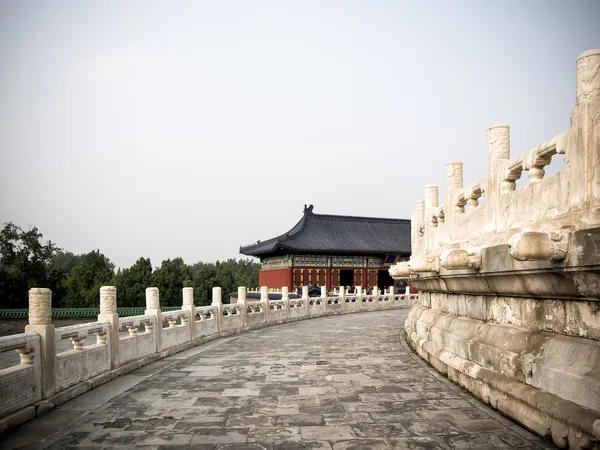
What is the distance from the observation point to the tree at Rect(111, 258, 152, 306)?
44259 mm

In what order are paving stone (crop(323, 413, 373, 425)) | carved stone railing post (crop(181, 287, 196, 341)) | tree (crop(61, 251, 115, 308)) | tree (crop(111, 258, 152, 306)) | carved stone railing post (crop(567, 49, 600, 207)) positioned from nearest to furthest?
carved stone railing post (crop(567, 49, 600, 207))
paving stone (crop(323, 413, 373, 425))
carved stone railing post (crop(181, 287, 196, 341))
tree (crop(61, 251, 115, 308))
tree (crop(111, 258, 152, 306))

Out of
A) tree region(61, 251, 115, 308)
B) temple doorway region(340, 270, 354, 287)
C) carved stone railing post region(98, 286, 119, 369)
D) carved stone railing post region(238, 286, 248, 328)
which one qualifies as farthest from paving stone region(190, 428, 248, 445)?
tree region(61, 251, 115, 308)

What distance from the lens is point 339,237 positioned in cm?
4128

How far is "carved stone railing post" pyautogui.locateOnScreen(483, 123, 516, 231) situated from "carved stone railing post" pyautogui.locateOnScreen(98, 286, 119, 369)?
574 centimetres

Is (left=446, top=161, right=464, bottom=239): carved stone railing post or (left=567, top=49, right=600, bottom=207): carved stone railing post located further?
(left=446, top=161, right=464, bottom=239): carved stone railing post

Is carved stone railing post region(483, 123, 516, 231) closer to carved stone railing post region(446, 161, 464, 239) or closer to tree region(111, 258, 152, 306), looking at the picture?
carved stone railing post region(446, 161, 464, 239)

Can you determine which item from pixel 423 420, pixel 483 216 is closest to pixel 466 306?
pixel 483 216

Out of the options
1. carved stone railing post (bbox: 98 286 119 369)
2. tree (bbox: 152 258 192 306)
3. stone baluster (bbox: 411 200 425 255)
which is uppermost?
stone baluster (bbox: 411 200 425 255)

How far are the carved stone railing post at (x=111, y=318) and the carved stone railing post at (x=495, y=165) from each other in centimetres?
574

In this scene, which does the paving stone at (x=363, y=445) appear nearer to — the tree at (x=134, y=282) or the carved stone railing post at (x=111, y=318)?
the carved stone railing post at (x=111, y=318)

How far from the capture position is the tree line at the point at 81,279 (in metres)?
41.7

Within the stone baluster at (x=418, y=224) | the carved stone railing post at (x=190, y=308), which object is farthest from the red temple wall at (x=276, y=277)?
the carved stone railing post at (x=190, y=308)

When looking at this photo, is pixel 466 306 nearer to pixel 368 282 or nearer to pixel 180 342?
pixel 180 342

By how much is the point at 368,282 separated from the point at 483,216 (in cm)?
3257
